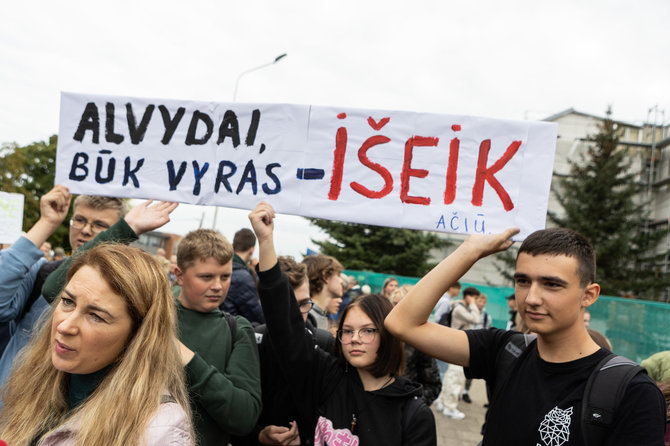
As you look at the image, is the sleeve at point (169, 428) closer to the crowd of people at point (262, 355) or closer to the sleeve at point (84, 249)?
the crowd of people at point (262, 355)

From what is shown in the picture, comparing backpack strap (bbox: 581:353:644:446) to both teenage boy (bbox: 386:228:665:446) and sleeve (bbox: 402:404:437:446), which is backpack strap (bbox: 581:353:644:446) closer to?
teenage boy (bbox: 386:228:665:446)

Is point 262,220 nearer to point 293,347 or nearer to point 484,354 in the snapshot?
point 293,347

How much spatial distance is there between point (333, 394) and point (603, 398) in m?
1.27

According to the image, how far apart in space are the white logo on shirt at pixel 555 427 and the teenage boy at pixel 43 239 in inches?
81.5

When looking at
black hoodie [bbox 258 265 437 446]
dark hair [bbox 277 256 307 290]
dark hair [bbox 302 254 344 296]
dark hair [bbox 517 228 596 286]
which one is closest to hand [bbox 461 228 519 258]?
dark hair [bbox 517 228 596 286]

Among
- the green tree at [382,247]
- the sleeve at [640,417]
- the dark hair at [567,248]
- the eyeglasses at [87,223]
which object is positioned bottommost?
the green tree at [382,247]

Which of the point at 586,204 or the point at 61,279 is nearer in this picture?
the point at 61,279

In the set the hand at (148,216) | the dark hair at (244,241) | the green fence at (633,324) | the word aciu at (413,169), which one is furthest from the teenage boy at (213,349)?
the green fence at (633,324)

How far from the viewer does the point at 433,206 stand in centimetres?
282

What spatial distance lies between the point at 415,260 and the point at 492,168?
25.9 meters

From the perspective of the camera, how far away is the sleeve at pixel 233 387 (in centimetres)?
225

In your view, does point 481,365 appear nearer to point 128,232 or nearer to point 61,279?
point 128,232

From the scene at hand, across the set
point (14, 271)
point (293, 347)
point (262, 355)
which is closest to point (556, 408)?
point (293, 347)

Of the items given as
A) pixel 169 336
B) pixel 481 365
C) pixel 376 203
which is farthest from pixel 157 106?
pixel 481 365
